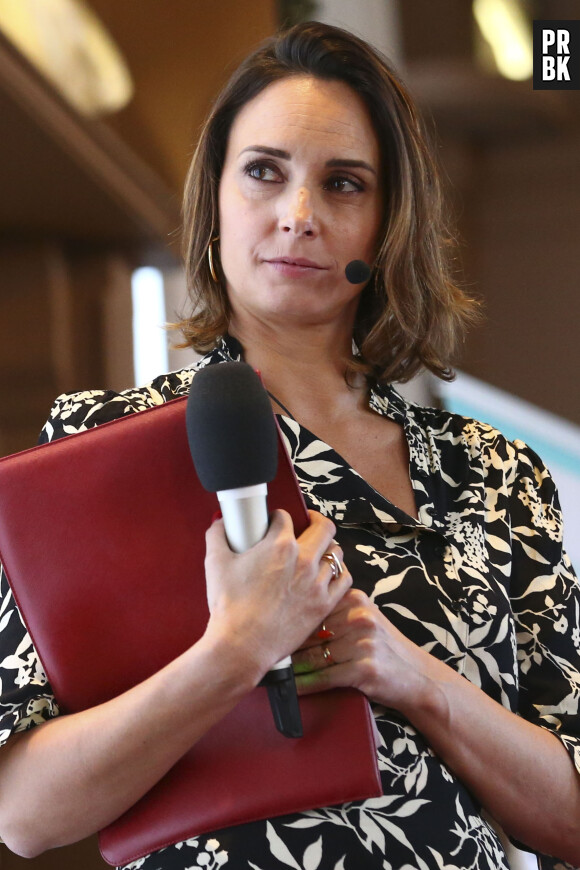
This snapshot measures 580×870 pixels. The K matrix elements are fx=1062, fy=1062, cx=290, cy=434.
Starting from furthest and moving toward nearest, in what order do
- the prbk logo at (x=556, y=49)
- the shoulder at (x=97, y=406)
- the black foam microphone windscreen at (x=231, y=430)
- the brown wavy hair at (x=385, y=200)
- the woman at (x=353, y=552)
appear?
1. the prbk logo at (x=556, y=49)
2. the brown wavy hair at (x=385, y=200)
3. the shoulder at (x=97, y=406)
4. the woman at (x=353, y=552)
5. the black foam microphone windscreen at (x=231, y=430)

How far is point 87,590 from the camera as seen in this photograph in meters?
0.99

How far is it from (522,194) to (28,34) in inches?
43.6

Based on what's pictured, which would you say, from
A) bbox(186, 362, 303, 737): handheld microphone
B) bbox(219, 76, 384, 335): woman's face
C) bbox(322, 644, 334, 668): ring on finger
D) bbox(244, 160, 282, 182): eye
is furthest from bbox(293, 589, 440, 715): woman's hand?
bbox(244, 160, 282, 182): eye

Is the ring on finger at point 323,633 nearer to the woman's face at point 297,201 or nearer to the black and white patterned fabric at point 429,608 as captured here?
the black and white patterned fabric at point 429,608

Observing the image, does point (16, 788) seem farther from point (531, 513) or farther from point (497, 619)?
point (531, 513)

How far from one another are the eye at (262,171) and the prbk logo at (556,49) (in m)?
1.27

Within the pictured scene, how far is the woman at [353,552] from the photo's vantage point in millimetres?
969

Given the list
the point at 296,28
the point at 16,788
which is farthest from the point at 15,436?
the point at 16,788

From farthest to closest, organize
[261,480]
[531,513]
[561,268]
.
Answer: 1. [561,268]
2. [531,513]
3. [261,480]

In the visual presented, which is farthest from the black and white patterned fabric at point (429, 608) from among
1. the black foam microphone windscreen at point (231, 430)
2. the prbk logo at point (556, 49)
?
the prbk logo at point (556, 49)

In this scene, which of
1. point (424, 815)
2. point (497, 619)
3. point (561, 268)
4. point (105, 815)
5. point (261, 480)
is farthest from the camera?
point (561, 268)

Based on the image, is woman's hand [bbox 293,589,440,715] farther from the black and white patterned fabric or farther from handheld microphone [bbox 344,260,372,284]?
handheld microphone [bbox 344,260,372,284]

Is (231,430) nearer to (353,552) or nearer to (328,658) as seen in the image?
(328,658)

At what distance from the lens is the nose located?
1.29m
